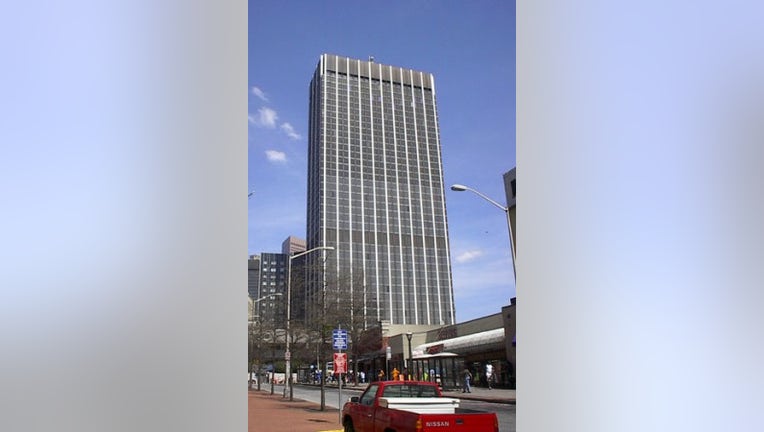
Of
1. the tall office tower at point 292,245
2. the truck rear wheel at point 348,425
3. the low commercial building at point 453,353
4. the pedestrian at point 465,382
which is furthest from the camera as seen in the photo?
the pedestrian at point 465,382

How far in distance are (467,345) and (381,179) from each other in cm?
638

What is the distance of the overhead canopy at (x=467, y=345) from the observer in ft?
37.7

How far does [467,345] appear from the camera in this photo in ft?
44.8

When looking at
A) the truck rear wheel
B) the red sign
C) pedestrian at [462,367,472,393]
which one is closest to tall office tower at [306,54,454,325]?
the red sign

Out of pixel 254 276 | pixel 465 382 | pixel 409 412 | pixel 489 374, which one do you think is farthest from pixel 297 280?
pixel 409 412

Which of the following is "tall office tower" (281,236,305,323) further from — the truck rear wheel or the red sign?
the truck rear wheel

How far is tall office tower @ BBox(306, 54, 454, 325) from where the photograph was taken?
8812mm

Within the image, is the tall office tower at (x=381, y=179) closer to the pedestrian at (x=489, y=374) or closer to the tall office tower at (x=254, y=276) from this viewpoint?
the tall office tower at (x=254, y=276)

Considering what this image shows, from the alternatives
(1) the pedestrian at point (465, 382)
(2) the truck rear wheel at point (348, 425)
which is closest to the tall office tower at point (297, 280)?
(2) the truck rear wheel at point (348, 425)

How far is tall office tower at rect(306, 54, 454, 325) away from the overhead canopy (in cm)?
216

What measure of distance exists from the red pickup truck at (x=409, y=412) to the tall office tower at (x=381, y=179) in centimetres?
357
